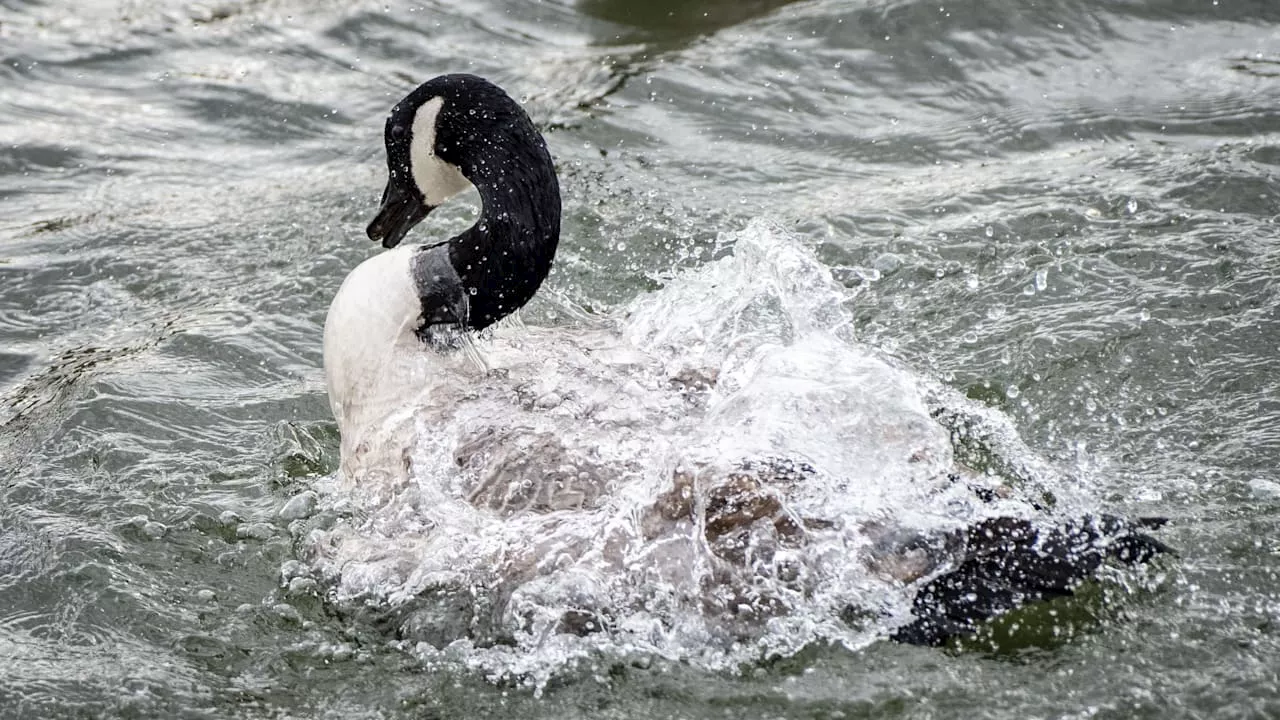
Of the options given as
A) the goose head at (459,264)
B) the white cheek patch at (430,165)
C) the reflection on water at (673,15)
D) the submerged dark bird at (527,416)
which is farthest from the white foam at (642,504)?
the reflection on water at (673,15)

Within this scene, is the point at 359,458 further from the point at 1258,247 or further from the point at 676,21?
the point at 676,21

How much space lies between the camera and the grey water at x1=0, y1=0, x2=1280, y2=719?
13.5 feet

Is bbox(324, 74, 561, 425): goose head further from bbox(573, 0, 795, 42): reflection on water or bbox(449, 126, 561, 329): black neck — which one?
bbox(573, 0, 795, 42): reflection on water

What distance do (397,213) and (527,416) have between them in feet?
3.82

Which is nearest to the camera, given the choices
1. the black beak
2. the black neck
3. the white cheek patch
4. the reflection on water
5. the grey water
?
the grey water

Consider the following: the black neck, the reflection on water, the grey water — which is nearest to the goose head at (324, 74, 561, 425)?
the black neck

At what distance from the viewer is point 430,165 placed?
205 inches

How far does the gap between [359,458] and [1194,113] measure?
5589 millimetres

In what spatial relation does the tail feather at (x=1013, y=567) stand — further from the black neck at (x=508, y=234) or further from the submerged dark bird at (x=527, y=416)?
the black neck at (x=508, y=234)

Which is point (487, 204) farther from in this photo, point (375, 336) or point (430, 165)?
point (375, 336)

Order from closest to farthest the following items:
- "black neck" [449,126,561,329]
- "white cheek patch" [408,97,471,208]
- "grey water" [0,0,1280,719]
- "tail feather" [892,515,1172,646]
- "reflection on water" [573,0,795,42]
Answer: "tail feather" [892,515,1172,646] < "grey water" [0,0,1280,719] < "black neck" [449,126,561,329] < "white cheek patch" [408,97,471,208] < "reflection on water" [573,0,795,42]

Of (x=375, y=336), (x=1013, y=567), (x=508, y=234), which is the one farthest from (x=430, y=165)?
(x=1013, y=567)

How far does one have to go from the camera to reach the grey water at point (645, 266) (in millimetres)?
4109

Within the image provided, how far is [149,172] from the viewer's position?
821 cm
